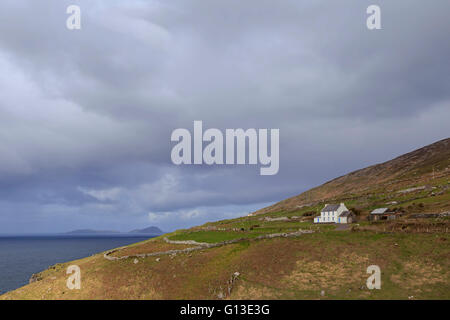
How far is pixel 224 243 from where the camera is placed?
63.3 metres

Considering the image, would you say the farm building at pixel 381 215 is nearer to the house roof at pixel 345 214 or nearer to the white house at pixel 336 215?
the white house at pixel 336 215

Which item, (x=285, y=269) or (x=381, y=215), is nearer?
(x=285, y=269)

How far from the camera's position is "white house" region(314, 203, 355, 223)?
85750 mm

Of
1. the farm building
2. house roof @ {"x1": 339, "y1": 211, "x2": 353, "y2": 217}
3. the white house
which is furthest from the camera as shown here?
house roof @ {"x1": 339, "y1": 211, "x2": 353, "y2": 217}

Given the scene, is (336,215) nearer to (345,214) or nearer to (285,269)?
(345,214)

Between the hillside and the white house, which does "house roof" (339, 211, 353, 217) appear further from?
the hillside

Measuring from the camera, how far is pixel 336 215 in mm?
89875

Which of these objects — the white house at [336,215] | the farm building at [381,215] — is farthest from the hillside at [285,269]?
the white house at [336,215]

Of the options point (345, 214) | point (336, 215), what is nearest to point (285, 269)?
point (345, 214)

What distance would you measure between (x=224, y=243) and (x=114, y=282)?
23.0 meters

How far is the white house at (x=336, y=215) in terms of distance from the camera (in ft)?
281

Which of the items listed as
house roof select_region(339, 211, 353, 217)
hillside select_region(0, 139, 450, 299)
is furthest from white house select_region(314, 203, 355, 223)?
hillside select_region(0, 139, 450, 299)

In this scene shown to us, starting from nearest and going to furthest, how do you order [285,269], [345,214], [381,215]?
[285,269]
[381,215]
[345,214]
